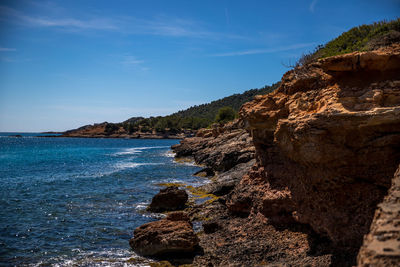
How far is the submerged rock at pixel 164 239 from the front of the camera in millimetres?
12531

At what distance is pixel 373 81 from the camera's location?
888 cm

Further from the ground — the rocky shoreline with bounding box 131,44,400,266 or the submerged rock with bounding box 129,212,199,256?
the rocky shoreline with bounding box 131,44,400,266

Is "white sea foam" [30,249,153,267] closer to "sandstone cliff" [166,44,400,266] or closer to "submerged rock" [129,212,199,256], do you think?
"submerged rock" [129,212,199,256]

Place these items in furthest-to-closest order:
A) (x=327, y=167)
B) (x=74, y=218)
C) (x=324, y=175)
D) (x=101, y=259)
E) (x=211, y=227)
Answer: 1. (x=74, y=218)
2. (x=211, y=227)
3. (x=101, y=259)
4. (x=324, y=175)
5. (x=327, y=167)

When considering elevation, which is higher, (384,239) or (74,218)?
(384,239)

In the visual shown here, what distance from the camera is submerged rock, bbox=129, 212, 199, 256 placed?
12.5 m

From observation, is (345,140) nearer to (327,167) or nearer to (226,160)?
(327,167)

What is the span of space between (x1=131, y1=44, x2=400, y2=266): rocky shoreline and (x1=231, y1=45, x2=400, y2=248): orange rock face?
0.03 metres

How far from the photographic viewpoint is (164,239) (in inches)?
507

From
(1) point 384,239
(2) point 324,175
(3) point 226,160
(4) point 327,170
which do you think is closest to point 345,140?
(4) point 327,170

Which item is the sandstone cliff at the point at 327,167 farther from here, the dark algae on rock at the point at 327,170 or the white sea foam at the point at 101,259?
the white sea foam at the point at 101,259

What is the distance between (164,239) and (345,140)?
8195 millimetres

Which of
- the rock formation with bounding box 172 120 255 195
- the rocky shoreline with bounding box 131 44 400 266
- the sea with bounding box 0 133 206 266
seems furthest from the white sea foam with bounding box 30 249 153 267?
the rock formation with bounding box 172 120 255 195

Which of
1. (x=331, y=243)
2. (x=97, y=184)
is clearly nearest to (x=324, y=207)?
(x=331, y=243)
